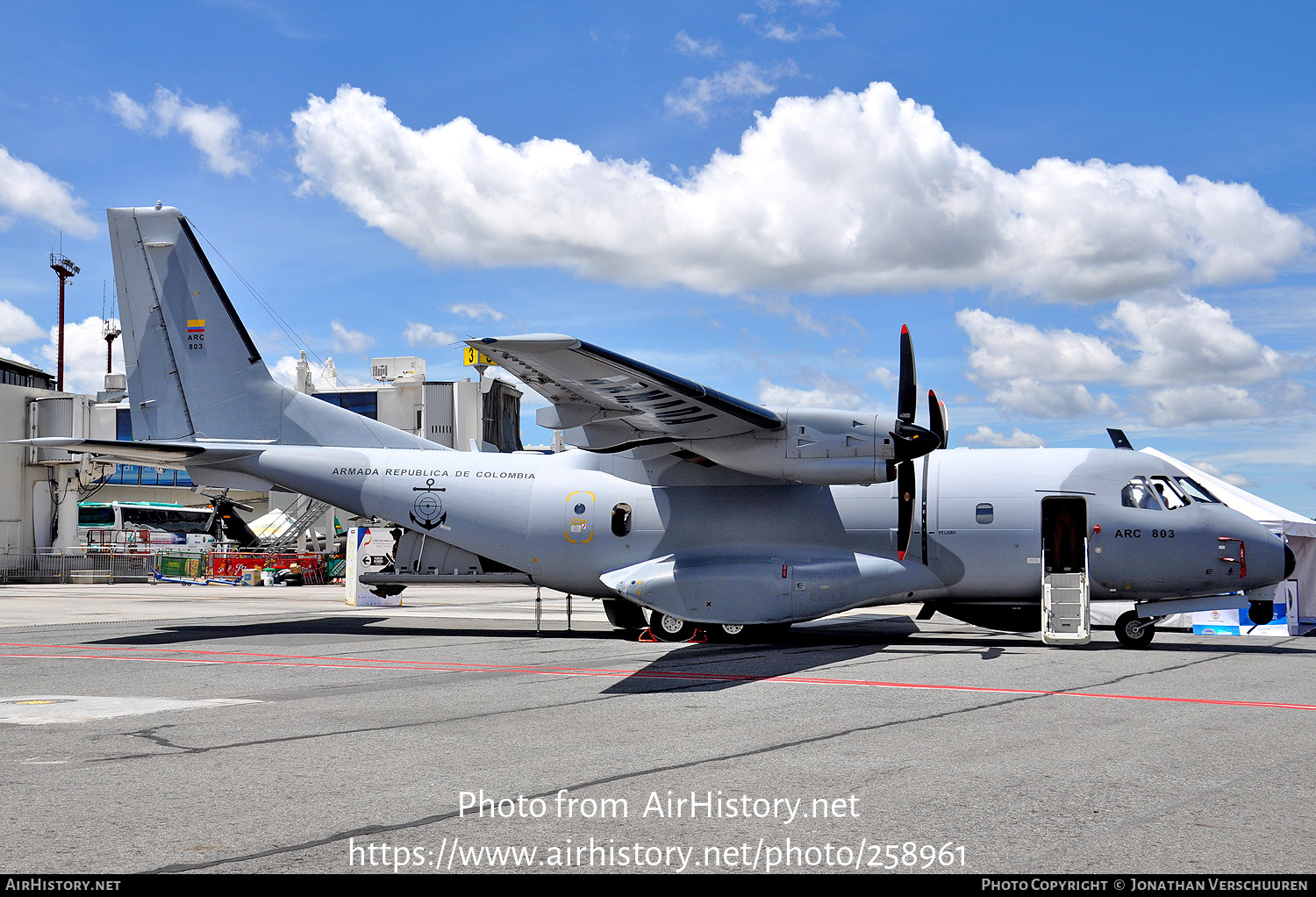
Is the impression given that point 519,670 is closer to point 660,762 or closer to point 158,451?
point 660,762

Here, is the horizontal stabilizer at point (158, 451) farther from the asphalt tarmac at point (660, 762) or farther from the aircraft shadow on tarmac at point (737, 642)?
the asphalt tarmac at point (660, 762)

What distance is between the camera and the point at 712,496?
18078 mm

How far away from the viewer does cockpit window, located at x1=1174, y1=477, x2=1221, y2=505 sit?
56.0ft

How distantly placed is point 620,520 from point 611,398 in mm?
3786

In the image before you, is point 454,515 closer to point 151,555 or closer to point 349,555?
point 349,555

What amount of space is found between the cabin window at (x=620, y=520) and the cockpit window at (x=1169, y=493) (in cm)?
930

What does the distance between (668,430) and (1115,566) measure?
798cm

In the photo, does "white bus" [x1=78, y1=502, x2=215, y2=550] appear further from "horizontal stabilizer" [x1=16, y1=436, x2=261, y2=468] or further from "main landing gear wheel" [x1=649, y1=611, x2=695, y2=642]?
"main landing gear wheel" [x1=649, y1=611, x2=695, y2=642]

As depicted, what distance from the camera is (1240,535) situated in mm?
16703

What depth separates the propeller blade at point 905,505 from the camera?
16.6m

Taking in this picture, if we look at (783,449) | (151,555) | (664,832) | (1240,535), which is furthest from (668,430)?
(151,555)

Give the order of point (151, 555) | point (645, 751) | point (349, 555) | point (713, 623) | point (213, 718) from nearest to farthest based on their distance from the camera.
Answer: point (645, 751), point (213, 718), point (713, 623), point (349, 555), point (151, 555)

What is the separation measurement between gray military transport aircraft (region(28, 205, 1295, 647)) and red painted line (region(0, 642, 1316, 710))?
3.58 metres

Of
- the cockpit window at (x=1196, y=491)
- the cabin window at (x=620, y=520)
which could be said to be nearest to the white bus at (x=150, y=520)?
the cabin window at (x=620, y=520)
